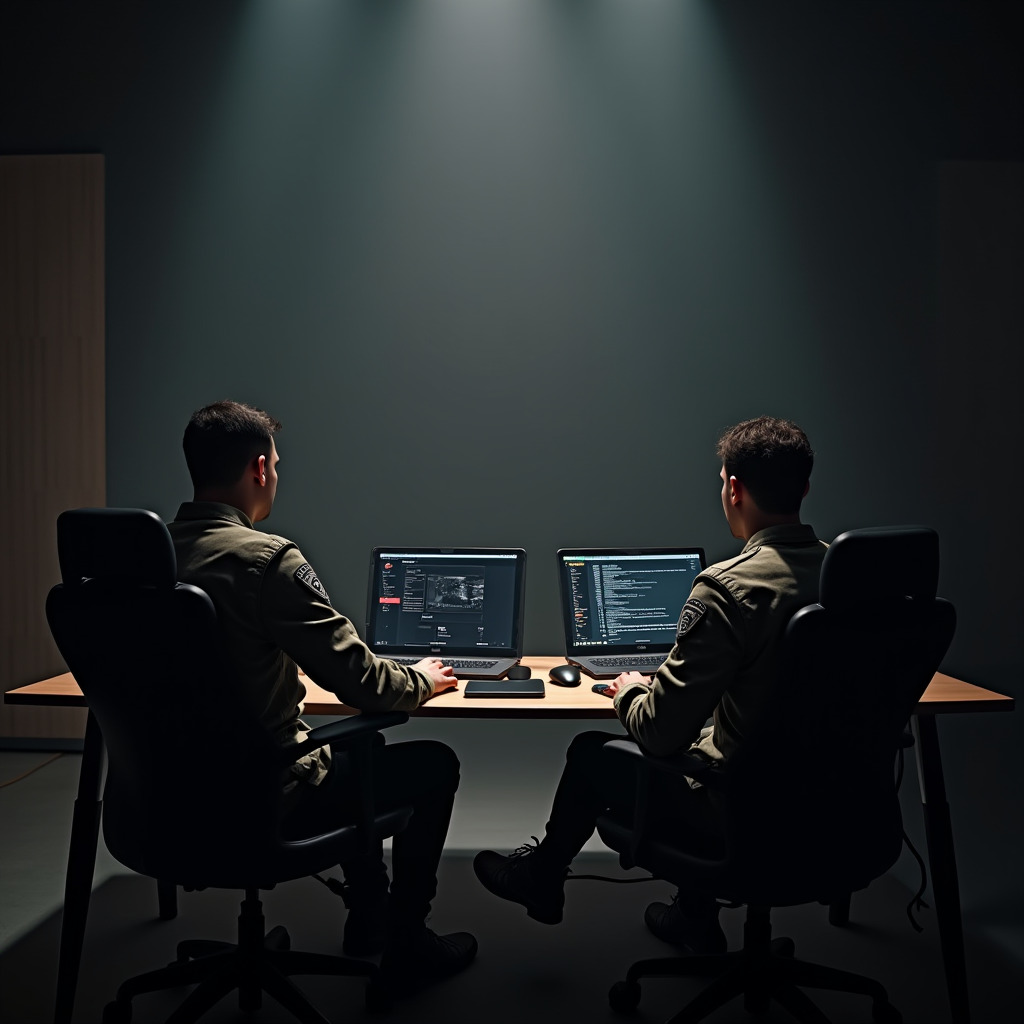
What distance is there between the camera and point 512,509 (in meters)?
3.47

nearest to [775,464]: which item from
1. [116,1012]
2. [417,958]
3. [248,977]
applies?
[417,958]

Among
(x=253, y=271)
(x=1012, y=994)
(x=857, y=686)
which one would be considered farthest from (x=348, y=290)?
(x=1012, y=994)

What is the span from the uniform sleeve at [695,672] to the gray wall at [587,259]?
1.65 metres

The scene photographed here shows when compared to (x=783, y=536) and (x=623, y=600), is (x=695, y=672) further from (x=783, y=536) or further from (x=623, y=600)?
(x=623, y=600)

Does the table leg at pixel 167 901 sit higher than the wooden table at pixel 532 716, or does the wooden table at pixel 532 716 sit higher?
the wooden table at pixel 532 716

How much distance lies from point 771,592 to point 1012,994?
132 centimetres

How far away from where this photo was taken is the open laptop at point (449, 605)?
269 centimetres

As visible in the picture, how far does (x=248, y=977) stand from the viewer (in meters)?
1.96

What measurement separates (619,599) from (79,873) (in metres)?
1.59

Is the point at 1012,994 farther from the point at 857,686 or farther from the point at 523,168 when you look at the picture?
the point at 523,168

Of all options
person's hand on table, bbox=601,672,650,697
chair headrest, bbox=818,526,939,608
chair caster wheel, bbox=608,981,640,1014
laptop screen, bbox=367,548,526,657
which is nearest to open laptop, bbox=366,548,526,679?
laptop screen, bbox=367,548,526,657

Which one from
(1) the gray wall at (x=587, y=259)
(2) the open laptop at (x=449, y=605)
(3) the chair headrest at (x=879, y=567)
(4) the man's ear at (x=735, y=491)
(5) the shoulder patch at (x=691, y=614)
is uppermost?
(1) the gray wall at (x=587, y=259)

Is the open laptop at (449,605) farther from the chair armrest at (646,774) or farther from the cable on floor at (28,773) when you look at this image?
the cable on floor at (28,773)

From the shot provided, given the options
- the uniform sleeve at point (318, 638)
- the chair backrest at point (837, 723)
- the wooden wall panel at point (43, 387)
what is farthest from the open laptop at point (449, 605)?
the wooden wall panel at point (43, 387)
